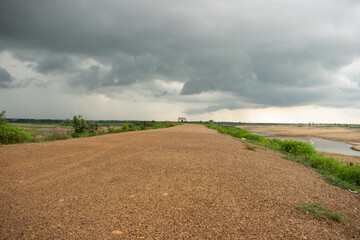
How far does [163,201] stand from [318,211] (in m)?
3.07

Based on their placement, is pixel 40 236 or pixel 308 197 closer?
pixel 40 236

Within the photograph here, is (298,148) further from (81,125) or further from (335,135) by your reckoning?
(335,135)

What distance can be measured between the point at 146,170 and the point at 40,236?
3.69 m

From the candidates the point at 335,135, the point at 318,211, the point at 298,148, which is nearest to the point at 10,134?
the point at 318,211

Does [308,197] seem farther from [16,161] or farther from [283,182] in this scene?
[16,161]

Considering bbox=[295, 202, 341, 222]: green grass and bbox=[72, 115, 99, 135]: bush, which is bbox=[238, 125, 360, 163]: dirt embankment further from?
bbox=[72, 115, 99, 135]: bush

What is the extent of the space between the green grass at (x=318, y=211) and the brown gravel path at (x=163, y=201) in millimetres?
149

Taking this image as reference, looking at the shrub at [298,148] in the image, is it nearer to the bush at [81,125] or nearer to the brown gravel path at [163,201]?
the brown gravel path at [163,201]

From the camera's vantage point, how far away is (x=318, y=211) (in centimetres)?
412

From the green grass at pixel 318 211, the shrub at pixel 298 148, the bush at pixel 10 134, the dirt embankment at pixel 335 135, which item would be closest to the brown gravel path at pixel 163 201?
the green grass at pixel 318 211

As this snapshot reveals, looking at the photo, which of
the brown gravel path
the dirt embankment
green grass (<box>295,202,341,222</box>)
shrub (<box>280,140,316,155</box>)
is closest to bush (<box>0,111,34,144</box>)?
the brown gravel path

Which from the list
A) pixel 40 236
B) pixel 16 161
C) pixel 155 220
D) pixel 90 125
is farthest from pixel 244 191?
pixel 90 125

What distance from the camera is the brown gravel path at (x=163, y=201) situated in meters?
3.37

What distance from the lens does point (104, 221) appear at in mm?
3590
